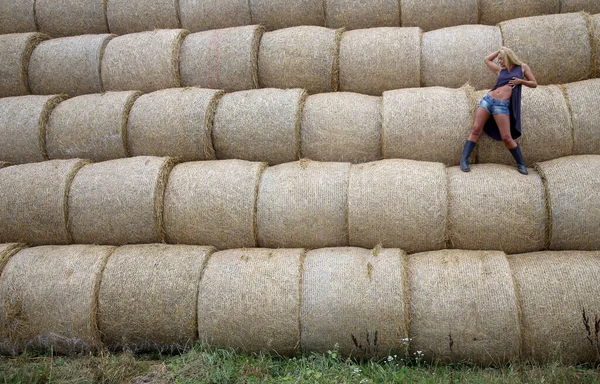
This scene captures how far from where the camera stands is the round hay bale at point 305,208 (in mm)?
4648

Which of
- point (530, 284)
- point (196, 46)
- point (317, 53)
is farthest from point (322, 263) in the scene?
point (196, 46)

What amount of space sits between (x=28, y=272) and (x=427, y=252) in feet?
11.9

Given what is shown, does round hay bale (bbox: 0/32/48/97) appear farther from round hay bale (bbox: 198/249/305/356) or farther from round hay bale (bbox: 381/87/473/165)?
round hay bale (bbox: 381/87/473/165)

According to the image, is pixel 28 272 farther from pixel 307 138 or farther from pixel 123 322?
pixel 307 138

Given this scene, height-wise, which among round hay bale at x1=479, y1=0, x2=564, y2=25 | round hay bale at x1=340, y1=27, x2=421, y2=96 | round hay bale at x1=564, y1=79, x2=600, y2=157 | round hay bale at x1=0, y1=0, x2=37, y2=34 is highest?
round hay bale at x1=0, y1=0, x2=37, y2=34

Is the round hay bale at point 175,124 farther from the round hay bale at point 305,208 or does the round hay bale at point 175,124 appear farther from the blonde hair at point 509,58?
→ the blonde hair at point 509,58

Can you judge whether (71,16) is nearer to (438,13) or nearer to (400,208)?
(438,13)

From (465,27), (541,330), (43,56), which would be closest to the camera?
(541,330)

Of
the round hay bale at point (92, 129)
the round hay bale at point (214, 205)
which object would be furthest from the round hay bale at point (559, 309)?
the round hay bale at point (92, 129)

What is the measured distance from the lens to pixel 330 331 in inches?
165

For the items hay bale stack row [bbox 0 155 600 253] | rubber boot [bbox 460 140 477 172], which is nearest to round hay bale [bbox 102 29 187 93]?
hay bale stack row [bbox 0 155 600 253]

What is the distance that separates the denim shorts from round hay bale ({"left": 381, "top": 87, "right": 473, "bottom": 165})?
0.20m

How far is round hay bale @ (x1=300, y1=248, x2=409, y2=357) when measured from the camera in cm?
412

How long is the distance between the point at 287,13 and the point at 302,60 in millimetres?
861
